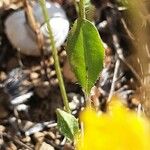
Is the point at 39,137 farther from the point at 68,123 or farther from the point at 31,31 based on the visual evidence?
the point at 68,123

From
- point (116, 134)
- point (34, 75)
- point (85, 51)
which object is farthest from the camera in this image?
point (34, 75)

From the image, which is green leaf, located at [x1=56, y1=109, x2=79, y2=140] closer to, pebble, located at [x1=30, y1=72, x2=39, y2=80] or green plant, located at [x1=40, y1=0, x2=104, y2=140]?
green plant, located at [x1=40, y1=0, x2=104, y2=140]

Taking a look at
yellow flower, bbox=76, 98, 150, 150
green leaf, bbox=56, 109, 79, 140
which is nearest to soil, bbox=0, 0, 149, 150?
green leaf, bbox=56, 109, 79, 140

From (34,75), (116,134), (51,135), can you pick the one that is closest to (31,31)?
(34,75)

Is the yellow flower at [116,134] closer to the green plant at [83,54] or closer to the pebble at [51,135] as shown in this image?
the green plant at [83,54]

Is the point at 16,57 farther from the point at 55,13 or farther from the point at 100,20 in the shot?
the point at 100,20

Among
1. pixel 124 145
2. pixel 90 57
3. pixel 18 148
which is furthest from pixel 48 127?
pixel 124 145

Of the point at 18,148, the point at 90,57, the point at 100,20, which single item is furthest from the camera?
the point at 100,20

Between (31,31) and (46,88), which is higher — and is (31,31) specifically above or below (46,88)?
above
